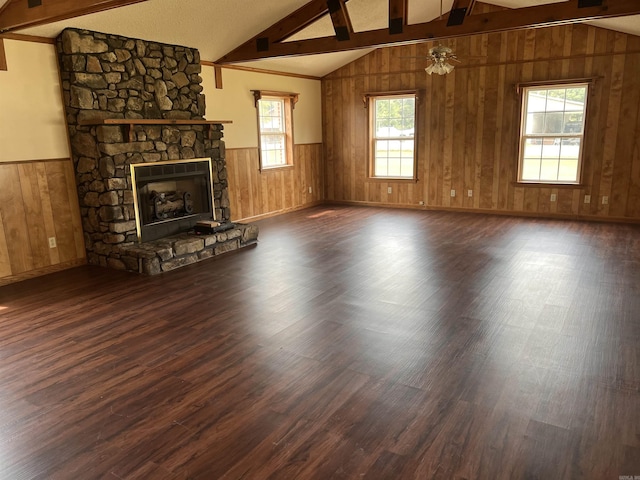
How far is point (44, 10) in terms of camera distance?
3.94 m

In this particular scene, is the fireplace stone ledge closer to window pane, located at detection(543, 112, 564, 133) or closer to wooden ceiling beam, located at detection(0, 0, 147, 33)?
wooden ceiling beam, located at detection(0, 0, 147, 33)

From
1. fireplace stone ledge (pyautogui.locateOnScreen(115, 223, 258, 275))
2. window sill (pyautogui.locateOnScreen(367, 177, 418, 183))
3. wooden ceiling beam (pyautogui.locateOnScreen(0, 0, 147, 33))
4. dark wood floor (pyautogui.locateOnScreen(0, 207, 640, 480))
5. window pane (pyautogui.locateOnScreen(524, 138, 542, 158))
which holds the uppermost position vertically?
wooden ceiling beam (pyautogui.locateOnScreen(0, 0, 147, 33))

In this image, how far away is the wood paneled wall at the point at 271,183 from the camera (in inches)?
298

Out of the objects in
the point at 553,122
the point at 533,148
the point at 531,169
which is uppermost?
the point at 553,122

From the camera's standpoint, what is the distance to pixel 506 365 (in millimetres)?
2898

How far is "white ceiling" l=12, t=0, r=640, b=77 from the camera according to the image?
4.82 m

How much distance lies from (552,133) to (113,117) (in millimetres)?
6448

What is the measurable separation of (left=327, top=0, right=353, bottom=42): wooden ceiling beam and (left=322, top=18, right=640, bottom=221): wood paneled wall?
115 inches

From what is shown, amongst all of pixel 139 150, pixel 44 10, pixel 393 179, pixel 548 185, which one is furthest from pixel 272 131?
pixel 548 185

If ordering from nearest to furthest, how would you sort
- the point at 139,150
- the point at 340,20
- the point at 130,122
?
the point at 130,122, the point at 139,150, the point at 340,20

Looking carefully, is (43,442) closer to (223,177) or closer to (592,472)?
(592,472)

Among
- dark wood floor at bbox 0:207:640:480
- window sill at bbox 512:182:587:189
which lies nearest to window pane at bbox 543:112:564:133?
window sill at bbox 512:182:587:189

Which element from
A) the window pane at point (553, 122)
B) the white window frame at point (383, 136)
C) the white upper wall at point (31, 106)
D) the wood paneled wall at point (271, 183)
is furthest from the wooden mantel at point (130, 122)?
the window pane at point (553, 122)

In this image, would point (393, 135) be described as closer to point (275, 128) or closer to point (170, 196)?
point (275, 128)
